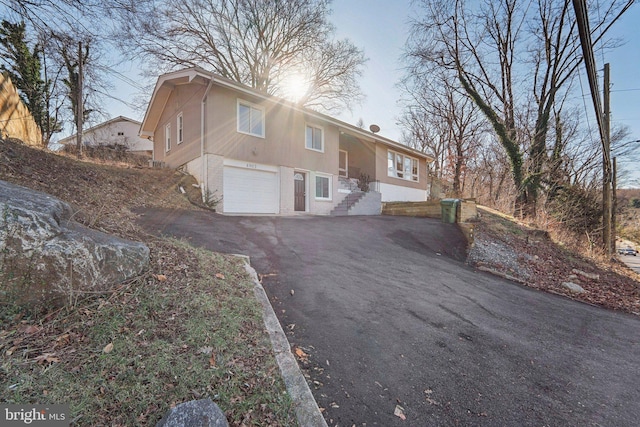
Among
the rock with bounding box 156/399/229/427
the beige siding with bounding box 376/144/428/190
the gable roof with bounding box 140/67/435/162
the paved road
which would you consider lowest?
the paved road

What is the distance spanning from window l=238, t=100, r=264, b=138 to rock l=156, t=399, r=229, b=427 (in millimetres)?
11165

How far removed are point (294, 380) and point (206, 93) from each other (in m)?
11.0

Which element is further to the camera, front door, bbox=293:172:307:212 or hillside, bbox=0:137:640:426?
front door, bbox=293:172:307:212

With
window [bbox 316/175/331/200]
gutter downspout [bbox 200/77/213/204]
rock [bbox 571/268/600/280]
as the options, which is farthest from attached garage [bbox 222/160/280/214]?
rock [bbox 571/268/600/280]

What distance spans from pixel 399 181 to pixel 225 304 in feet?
59.3

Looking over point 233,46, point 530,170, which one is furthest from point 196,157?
point 530,170

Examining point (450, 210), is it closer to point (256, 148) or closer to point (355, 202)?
point (355, 202)

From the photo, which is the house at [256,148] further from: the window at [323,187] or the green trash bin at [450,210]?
the green trash bin at [450,210]

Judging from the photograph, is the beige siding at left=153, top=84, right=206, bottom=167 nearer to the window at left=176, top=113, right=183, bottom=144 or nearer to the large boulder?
the window at left=176, top=113, right=183, bottom=144

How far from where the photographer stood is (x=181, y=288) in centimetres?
316

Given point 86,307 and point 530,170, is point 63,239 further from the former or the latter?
point 530,170

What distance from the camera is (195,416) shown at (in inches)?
67.2

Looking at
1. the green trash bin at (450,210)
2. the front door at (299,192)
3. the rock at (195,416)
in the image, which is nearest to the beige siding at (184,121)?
the front door at (299,192)

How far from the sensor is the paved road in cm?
243
